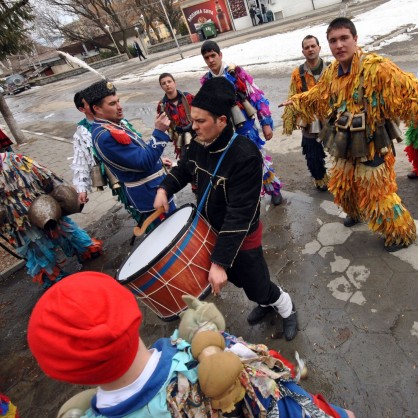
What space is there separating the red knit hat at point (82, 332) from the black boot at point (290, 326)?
190 cm

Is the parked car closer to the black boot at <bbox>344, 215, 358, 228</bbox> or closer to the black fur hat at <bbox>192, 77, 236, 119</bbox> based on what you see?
the black boot at <bbox>344, 215, 358, 228</bbox>

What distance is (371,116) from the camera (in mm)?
2559

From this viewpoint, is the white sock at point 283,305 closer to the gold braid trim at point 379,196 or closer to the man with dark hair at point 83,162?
the gold braid trim at point 379,196

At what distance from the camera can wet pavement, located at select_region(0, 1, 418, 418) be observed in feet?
7.20

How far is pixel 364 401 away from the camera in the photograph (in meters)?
2.08

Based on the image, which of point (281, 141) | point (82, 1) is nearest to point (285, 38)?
point (281, 141)

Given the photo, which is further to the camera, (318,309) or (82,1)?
(82,1)

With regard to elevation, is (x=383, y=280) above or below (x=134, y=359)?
below

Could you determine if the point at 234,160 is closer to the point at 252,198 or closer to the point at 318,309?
the point at 252,198

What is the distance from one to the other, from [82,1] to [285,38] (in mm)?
27960

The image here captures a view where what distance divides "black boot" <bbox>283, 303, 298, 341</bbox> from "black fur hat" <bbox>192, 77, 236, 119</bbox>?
5.40 ft

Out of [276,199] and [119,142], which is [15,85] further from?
[119,142]

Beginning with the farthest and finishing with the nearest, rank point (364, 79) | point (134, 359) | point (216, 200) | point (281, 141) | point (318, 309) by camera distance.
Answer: point (281, 141) → point (318, 309) → point (364, 79) → point (216, 200) → point (134, 359)

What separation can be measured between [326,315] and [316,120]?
1800mm
